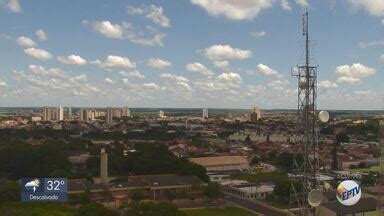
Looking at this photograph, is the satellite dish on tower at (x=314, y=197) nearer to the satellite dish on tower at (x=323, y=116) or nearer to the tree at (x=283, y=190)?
the satellite dish on tower at (x=323, y=116)

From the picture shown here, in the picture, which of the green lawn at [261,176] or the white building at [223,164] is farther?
the white building at [223,164]

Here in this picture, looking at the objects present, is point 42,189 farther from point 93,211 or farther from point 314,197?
point 314,197

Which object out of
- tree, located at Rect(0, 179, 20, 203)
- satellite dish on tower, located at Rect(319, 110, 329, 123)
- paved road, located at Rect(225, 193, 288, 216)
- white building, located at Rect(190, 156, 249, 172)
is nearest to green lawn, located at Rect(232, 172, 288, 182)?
white building, located at Rect(190, 156, 249, 172)

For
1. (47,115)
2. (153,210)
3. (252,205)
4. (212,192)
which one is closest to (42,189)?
(153,210)

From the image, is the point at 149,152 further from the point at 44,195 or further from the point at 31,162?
the point at 44,195

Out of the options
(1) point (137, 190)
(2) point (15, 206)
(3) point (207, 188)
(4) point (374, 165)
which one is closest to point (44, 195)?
(2) point (15, 206)

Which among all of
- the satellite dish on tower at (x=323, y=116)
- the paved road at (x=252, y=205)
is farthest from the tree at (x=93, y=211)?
the satellite dish on tower at (x=323, y=116)
